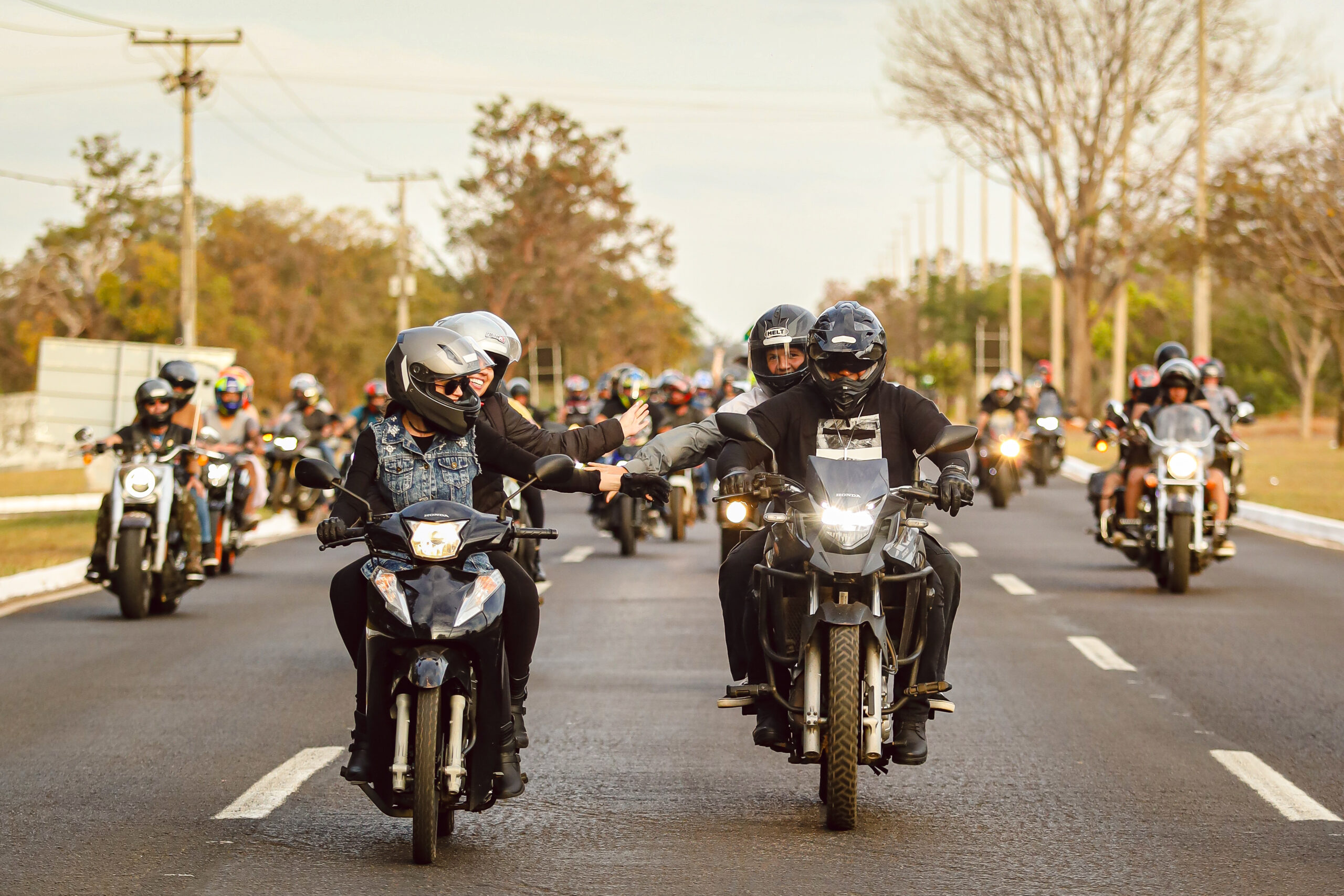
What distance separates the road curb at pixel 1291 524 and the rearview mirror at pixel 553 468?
16240mm

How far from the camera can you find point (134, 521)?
47.3ft

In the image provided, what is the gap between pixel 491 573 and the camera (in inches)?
264

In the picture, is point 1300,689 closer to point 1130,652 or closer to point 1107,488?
point 1130,652

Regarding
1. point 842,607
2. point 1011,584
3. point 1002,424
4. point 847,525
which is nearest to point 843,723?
point 842,607

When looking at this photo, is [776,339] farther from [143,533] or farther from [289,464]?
[289,464]

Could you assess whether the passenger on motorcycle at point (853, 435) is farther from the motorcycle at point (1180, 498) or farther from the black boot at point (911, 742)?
the motorcycle at point (1180, 498)

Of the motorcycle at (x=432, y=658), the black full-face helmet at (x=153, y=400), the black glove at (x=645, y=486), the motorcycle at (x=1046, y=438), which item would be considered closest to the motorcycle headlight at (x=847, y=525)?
the black glove at (x=645, y=486)

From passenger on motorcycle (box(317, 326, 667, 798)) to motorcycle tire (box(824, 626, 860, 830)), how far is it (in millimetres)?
973

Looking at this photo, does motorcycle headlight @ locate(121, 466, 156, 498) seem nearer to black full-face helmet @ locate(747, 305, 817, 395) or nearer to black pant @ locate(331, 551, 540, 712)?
black full-face helmet @ locate(747, 305, 817, 395)

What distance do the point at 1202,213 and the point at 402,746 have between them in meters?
36.9

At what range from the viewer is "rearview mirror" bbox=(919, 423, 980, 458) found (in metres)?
7.20

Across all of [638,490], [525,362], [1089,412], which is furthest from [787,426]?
[525,362]

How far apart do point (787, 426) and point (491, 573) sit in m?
1.49

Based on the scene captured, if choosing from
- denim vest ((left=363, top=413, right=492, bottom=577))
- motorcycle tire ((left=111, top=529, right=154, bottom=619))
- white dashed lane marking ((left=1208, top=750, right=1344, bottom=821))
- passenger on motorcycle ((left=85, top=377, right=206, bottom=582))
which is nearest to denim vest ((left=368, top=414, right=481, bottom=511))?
denim vest ((left=363, top=413, right=492, bottom=577))
